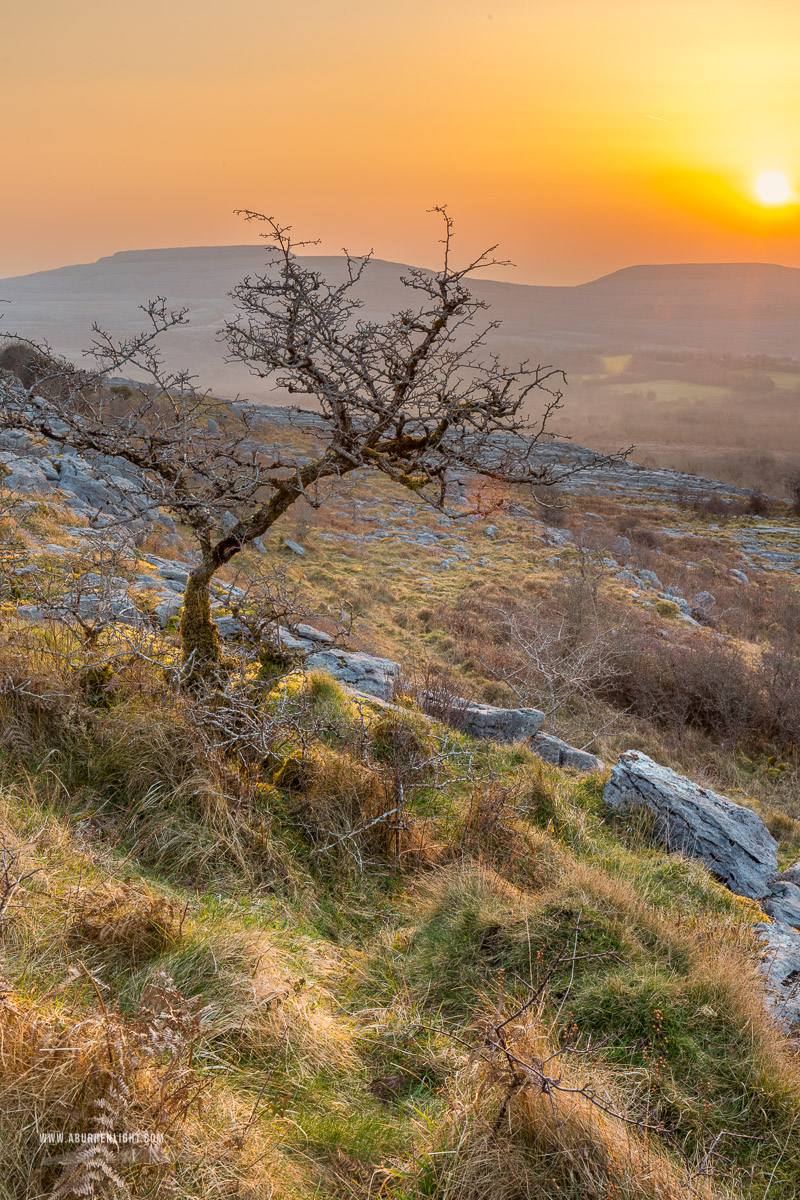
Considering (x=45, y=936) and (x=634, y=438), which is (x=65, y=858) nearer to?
(x=45, y=936)

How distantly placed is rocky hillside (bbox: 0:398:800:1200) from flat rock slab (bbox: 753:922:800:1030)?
2 centimetres

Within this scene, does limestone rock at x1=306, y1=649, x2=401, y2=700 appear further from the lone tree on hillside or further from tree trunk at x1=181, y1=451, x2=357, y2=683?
the lone tree on hillside

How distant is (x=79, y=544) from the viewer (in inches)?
369

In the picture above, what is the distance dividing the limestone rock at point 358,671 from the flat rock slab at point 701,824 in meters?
2.72

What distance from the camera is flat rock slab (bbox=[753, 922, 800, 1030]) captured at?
3.69 meters

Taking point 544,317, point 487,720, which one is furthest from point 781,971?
point 544,317

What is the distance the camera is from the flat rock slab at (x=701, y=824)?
18.6 ft

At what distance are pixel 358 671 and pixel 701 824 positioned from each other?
412cm

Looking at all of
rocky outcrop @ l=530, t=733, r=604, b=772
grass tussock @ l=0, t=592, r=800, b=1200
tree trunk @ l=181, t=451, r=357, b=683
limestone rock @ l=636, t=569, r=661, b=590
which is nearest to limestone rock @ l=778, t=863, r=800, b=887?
grass tussock @ l=0, t=592, r=800, b=1200

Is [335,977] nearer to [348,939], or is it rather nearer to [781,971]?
[348,939]

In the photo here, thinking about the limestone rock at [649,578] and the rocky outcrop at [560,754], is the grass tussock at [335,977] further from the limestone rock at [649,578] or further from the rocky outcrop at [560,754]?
the limestone rock at [649,578]

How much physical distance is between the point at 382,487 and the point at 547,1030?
30568 mm

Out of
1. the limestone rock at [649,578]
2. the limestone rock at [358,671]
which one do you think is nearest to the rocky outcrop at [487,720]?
the limestone rock at [358,671]

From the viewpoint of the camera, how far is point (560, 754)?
734cm
